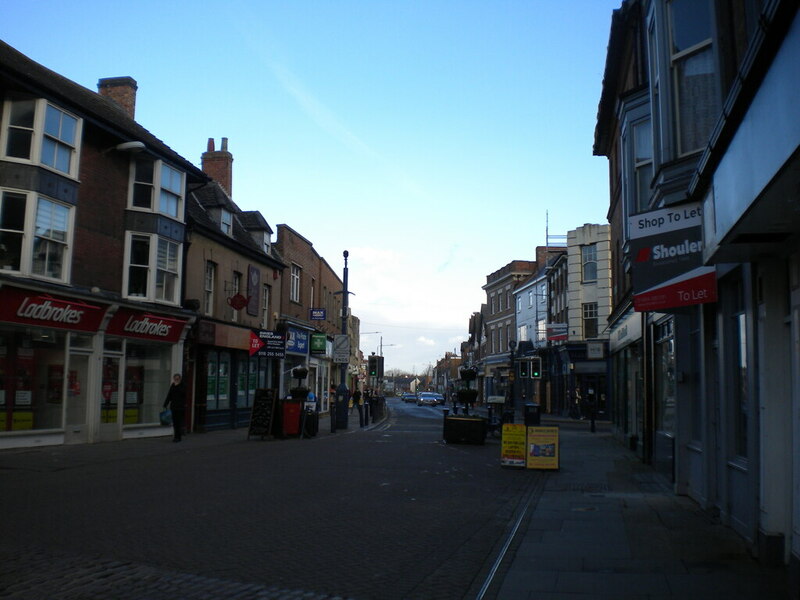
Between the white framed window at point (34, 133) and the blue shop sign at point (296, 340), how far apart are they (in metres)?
16.6

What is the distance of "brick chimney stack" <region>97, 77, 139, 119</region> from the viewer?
25938 mm

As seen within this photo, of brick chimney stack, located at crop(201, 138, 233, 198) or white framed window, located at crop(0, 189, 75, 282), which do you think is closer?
white framed window, located at crop(0, 189, 75, 282)

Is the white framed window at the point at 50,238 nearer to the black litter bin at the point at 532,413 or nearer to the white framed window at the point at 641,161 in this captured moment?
the white framed window at the point at 641,161

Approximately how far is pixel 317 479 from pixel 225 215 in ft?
57.9

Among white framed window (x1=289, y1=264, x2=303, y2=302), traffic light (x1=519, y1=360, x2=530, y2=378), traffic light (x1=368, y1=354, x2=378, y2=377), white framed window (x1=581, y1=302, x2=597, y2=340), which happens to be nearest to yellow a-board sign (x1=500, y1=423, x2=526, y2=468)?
traffic light (x1=519, y1=360, x2=530, y2=378)

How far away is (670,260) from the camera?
31.0 ft

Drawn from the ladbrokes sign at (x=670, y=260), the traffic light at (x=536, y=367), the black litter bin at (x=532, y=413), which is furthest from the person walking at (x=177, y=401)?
the ladbrokes sign at (x=670, y=260)

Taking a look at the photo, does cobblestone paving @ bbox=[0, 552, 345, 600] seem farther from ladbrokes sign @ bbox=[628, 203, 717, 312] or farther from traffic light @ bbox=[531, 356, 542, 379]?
traffic light @ bbox=[531, 356, 542, 379]

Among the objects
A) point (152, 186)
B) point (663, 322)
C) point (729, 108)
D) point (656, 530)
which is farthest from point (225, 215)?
point (729, 108)

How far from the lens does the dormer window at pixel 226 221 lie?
28.1 metres

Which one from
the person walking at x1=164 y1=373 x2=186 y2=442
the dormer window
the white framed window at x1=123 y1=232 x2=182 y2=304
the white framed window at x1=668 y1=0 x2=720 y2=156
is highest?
the dormer window

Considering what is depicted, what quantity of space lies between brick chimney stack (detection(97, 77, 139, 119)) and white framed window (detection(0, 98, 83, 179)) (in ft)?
25.4

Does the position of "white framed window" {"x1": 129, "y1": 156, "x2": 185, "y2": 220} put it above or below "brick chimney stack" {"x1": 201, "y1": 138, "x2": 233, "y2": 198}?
below

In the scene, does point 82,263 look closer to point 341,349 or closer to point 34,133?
point 34,133
